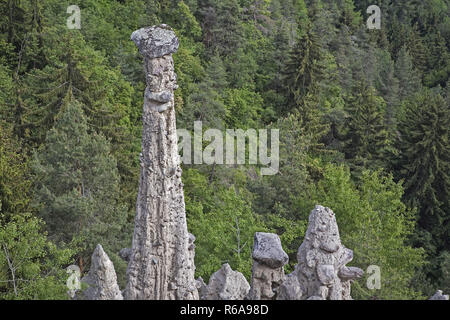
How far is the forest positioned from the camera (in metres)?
24.2

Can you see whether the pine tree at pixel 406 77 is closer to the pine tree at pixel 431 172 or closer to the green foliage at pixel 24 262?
the pine tree at pixel 431 172

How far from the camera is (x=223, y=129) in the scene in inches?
1597

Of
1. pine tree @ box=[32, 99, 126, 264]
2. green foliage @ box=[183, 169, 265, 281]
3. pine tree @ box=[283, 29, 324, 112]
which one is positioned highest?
pine tree @ box=[283, 29, 324, 112]

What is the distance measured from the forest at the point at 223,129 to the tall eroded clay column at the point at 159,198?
5905 mm

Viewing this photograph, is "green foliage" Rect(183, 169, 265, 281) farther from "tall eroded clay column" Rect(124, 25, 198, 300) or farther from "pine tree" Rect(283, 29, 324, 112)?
"pine tree" Rect(283, 29, 324, 112)

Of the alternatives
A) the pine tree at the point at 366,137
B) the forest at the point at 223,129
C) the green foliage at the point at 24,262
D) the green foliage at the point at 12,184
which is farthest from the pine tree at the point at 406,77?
the green foliage at the point at 24,262

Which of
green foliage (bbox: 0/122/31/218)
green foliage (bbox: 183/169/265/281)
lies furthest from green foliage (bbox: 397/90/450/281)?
green foliage (bbox: 0/122/31/218)

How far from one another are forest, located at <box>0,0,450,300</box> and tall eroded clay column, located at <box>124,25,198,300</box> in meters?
5.90

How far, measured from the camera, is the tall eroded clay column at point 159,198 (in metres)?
10.6

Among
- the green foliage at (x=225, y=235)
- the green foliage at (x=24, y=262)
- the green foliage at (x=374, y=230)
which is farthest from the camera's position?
the green foliage at (x=225, y=235)

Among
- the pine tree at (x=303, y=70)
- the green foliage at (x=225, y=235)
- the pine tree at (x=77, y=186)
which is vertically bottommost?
the green foliage at (x=225, y=235)

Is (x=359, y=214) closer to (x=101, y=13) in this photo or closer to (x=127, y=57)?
(x=127, y=57)

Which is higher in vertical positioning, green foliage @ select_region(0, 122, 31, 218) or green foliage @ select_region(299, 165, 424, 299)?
green foliage @ select_region(0, 122, 31, 218)

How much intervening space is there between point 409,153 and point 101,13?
90.8ft
